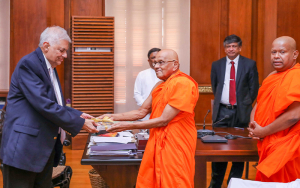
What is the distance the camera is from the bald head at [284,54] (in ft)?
6.93

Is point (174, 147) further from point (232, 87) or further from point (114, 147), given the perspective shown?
point (232, 87)

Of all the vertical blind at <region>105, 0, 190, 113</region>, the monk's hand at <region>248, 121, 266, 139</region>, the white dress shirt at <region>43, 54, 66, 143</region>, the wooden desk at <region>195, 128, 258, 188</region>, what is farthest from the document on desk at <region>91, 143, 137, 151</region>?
the vertical blind at <region>105, 0, 190, 113</region>

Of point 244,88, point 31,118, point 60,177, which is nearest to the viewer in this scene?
point 31,118

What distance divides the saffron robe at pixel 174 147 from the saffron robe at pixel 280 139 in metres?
0.50

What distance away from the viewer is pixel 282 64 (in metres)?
2.13

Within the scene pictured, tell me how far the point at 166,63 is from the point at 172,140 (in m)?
0.55

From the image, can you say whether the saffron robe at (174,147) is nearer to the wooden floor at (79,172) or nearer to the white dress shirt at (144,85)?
the wooden floor at (79,172)

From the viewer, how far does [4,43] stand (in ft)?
18.0

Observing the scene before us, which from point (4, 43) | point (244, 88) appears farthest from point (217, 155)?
point (4, 43)

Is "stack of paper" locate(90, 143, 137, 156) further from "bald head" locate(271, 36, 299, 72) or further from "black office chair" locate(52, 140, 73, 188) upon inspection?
"bald head" locate(271, 36, 299, 72)

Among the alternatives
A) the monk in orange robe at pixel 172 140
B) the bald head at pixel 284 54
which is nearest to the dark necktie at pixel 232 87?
the bald head at pixel 284 54

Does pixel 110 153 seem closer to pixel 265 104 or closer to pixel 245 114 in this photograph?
pixel 265 104

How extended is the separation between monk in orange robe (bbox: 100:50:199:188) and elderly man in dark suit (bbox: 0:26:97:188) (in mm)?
549

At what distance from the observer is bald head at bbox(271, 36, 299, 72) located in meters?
2.11
